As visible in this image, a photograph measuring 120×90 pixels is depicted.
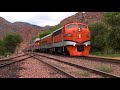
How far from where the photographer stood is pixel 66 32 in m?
24.6
